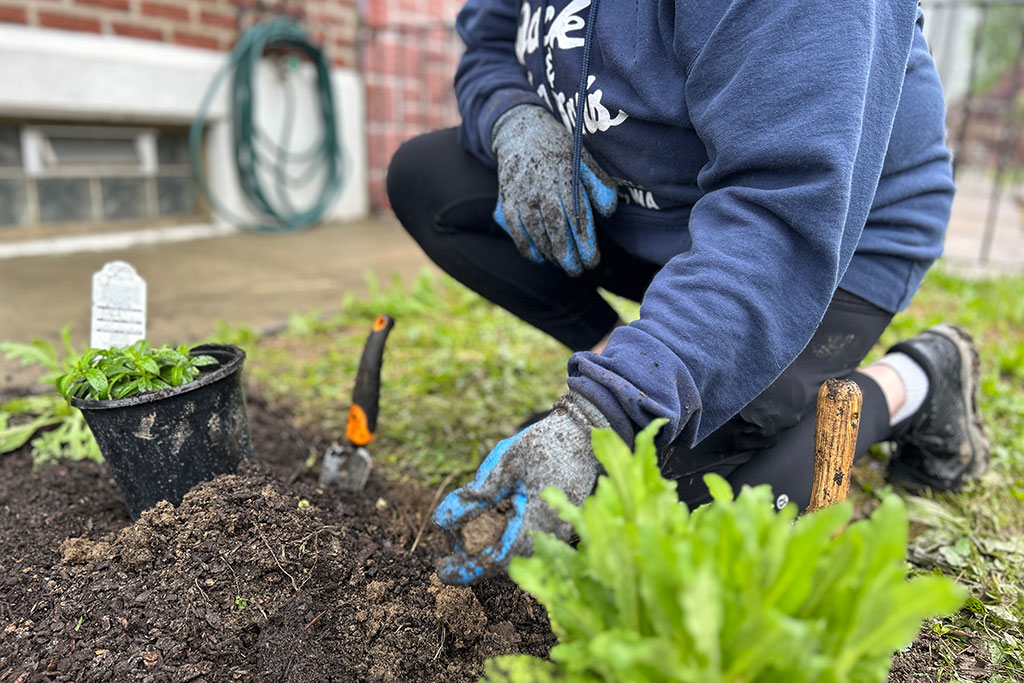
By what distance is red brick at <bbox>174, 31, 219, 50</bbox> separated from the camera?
13.0 ft

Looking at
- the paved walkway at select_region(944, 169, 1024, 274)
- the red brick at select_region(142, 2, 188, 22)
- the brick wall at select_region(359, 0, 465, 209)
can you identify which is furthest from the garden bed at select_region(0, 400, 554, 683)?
the brick wall at select_region(359, 0, 465, 209)

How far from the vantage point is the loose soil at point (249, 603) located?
3.44 ft

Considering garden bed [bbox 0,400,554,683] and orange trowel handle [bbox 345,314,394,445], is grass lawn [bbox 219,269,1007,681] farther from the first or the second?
garden bed [bbox 0,400,554,683]

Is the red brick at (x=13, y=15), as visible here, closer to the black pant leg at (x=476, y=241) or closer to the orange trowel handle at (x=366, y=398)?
the black pant leg at (x=476, y=241)

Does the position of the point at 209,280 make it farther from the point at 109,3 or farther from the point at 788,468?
the point at 788,468

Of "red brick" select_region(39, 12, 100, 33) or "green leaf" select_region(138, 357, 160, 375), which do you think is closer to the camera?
"green leaf" select_region(138, 357, 160, 375)

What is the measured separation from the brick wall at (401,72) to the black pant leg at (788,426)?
4026 millimetres

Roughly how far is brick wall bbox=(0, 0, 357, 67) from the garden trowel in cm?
288

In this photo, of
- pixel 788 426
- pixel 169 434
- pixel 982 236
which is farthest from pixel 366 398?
pixel 982 236

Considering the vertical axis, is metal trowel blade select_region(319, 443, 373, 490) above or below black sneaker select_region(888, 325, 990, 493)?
below

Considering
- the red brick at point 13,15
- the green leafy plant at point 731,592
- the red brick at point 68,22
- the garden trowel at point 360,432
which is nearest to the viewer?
the green leafy plant at point 731,592

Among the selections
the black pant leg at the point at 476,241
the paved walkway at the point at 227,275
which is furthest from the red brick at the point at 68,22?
the black pant leg at the point at 476,241

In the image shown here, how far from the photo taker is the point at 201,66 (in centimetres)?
409

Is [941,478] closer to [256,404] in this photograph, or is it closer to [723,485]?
[723,485]
